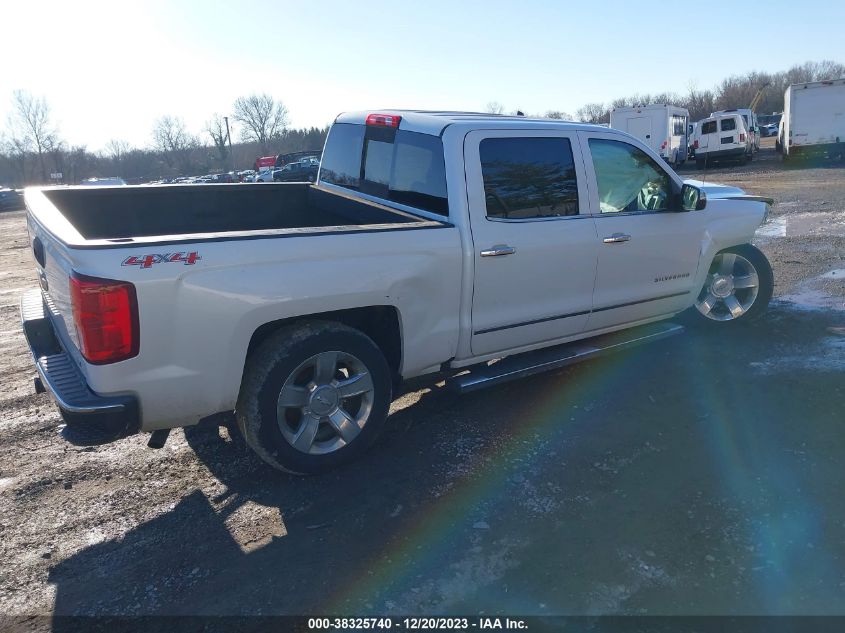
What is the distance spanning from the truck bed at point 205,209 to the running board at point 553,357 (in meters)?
1.11

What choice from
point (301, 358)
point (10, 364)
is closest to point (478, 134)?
point (301, 358)

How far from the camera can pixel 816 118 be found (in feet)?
88.3

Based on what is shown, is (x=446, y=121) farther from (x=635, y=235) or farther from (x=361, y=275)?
(x=635, y=235)

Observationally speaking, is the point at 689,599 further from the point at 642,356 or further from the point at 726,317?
the point at 726,317

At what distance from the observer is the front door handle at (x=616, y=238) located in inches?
180

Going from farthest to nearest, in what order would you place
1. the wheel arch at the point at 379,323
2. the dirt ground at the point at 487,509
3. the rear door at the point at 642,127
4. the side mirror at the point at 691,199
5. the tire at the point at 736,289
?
the rear door at the point at 642,127 < the tire at the point at 736,289 < the side mirror at the point at 691,199 < the wheel arch at the point at 379,323 < the dirt ground at the point at 487,509

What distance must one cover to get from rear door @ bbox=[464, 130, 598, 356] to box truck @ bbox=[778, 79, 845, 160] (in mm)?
27708

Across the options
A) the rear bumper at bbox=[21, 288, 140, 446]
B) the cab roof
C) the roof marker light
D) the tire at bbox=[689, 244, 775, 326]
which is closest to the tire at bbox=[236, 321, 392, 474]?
the rear bumper at bbox=[21, 288, 140, 446]

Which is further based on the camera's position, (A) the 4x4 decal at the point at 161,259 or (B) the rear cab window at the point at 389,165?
(B) the rear cab window at the point at 389,165

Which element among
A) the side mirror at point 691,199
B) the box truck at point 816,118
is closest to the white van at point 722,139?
the box truck at point 816,118

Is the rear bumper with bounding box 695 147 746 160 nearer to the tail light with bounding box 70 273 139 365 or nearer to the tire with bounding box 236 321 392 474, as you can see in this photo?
the tire with bounding box 236 321 392 474

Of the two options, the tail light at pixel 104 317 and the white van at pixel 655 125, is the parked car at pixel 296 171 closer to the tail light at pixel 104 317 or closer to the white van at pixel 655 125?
the white van at pixel 655 125

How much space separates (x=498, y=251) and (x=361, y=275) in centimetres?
97

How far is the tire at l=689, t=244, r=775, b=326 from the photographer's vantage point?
5.87m
